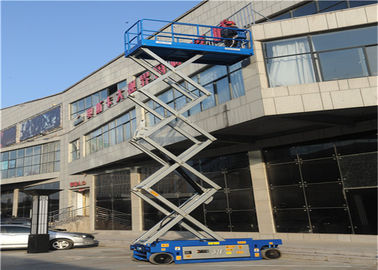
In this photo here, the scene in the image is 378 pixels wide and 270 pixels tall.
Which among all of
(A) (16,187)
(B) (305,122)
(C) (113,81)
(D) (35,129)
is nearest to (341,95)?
(B) (305,122)

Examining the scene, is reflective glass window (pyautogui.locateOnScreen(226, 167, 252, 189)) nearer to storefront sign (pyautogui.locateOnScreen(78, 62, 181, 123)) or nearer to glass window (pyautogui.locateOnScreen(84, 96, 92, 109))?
storefront sign (pyautogui.locateOnScreen(78, 62, 181, 123))

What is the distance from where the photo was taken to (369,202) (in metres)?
12.4

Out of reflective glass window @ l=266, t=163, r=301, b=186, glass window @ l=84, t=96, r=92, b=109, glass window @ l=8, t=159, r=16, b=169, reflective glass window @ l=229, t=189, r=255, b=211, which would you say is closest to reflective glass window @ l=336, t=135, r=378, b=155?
reflective glass window @ l=266, t=163, r=301, b=186

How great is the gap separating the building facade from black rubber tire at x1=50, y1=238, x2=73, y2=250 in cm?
631

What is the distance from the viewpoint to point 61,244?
588 inches

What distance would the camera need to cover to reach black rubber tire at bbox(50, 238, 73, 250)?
14.7 metres

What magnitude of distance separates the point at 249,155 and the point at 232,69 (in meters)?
4.75

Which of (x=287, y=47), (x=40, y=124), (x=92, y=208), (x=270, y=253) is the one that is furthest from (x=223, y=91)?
(x=40, y=124)

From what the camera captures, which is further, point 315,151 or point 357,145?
point 315,151

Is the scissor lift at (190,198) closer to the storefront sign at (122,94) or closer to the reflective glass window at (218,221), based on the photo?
the reflective glass window at (218,221)

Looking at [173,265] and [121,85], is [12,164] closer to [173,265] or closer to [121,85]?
[121,85]

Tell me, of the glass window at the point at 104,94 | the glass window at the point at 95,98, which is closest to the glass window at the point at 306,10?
the glass window at the point at 104,94

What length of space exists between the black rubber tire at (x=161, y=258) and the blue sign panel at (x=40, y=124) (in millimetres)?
29834

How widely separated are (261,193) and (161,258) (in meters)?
7.13
